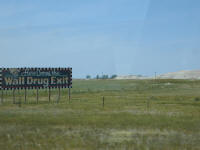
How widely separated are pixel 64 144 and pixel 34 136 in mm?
3218

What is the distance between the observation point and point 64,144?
16516 millimetres

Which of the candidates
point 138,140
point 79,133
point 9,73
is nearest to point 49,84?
point 9,73

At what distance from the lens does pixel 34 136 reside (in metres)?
19.1

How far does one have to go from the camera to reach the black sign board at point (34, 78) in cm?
4658

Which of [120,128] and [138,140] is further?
[120,128]

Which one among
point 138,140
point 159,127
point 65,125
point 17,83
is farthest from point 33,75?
point 138,140

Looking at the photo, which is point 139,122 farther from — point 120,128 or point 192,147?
point 192,147

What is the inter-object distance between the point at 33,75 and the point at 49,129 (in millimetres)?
26998

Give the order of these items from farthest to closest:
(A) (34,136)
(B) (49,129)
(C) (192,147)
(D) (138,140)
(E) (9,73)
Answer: (E) (9,73) → (B) (49,129) → (A) (34,136) → (D) (138,140) → (C) (192,147)

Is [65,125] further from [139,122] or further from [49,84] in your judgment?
[49,84]

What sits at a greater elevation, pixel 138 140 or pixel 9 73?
pixel 9 73

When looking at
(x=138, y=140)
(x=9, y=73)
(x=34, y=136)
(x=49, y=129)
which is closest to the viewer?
(x=138, y=140)

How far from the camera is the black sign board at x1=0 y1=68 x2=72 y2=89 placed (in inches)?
1834

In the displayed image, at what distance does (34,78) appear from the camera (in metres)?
48.2
